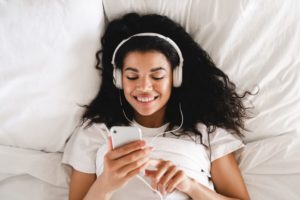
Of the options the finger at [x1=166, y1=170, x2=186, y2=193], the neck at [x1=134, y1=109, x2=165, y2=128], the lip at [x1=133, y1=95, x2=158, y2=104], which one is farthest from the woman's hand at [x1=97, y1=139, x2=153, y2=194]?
the neck at [x1=134, y1=109, x2=165, y2=128]

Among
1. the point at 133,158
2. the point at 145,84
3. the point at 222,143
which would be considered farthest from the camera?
the point at 222,143

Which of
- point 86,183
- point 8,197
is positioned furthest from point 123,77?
point 8,197

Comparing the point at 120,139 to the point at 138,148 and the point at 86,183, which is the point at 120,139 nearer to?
the point at 138,148

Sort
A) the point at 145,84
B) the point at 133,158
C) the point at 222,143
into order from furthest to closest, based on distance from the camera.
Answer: the point at 222,143 < the point at 145,84 < the point at 133,158

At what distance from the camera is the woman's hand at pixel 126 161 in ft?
2.80

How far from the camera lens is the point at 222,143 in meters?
1.12

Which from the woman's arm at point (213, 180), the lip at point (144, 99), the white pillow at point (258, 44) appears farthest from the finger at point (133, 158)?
the white pillow at point (258, 44)

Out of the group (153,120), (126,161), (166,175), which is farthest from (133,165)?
(153,120)

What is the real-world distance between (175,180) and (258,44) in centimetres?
53

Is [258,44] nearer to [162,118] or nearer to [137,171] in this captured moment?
[162,118]

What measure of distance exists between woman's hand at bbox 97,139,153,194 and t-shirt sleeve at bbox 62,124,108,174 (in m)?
0.21

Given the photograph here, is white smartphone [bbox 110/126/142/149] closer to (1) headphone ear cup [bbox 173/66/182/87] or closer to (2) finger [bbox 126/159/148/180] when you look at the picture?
(2) finger [bbox 126/159/148/180]

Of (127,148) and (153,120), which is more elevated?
(127,148)

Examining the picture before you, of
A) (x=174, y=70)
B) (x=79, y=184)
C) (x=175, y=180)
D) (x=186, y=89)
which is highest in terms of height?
(x=174, y=70)
